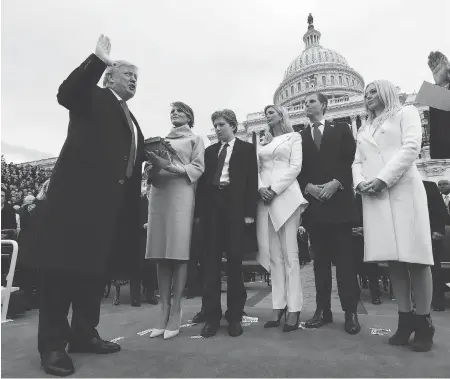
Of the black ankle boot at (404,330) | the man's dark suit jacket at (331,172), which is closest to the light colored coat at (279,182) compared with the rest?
the man's dark suit jacket at (331,172)

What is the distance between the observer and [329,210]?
2738 mm

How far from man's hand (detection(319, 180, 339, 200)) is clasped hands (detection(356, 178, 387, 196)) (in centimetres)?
28

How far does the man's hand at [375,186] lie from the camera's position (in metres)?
2.26

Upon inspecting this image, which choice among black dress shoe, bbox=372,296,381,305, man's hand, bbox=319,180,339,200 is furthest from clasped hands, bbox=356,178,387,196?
black dress shoe, bbox=372,296,381,305

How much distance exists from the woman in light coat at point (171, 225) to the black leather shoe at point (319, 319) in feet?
3.31

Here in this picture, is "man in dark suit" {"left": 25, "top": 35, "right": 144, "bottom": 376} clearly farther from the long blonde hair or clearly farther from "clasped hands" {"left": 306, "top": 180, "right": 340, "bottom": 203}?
the long blonde hair

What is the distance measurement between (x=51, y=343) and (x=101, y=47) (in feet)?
5.38

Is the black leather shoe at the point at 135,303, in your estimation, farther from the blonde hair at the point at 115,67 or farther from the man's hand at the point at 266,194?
the blonde hair at the point at 115,67

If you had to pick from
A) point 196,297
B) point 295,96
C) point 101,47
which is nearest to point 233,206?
point 101,47

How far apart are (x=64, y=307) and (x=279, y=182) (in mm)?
1754

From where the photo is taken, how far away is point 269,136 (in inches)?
124

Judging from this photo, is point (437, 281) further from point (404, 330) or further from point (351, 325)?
point (404, 330)

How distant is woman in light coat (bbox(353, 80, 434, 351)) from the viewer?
2.17 metres

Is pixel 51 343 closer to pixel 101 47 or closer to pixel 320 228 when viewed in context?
pixel 101 47
